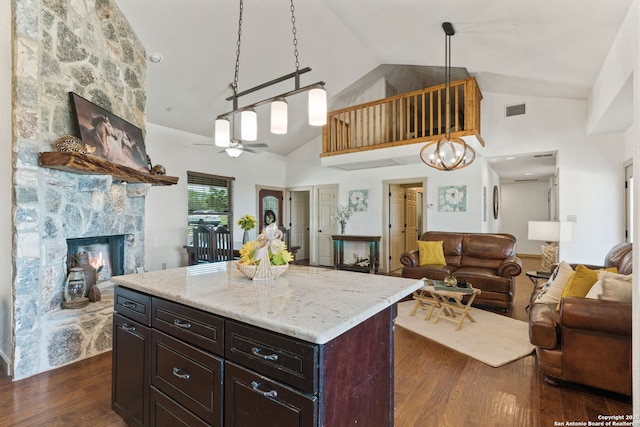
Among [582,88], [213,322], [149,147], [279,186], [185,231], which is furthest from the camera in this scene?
[279,186]

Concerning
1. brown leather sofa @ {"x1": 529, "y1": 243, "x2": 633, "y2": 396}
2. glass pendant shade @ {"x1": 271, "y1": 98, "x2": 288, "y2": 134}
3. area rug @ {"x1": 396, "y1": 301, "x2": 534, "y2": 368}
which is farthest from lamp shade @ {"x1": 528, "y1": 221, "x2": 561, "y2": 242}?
glass pendant shade @ {"x1": 271, "y1": 98, "x2": 288, "y2": 134}

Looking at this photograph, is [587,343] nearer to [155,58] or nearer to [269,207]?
[155,58]

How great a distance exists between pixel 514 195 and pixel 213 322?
10657 mm

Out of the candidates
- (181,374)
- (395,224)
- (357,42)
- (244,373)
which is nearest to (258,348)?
(244,373)

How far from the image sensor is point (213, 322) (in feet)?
4.43

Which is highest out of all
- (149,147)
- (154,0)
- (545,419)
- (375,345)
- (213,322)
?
(154,0)

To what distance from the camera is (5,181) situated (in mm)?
2541

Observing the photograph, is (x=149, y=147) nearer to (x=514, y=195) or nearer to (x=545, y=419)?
(x=545, y=419)

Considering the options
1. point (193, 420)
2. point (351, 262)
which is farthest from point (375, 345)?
point (351, 262)

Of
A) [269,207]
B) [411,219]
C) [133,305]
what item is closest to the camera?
[133,305]

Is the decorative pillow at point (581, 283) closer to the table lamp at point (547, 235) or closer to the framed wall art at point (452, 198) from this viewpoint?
the table lamp at point (547, 235)

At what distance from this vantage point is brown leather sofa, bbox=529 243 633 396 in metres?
2.05

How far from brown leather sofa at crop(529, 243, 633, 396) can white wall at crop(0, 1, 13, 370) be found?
411 cm

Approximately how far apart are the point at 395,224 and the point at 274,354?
20.6 ft
